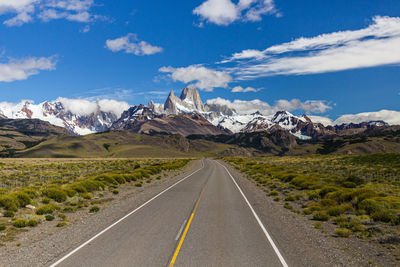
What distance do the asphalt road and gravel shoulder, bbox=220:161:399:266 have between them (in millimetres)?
569

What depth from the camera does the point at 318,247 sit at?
A: 36.2 feet

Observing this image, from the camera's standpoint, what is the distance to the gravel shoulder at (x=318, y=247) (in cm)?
955

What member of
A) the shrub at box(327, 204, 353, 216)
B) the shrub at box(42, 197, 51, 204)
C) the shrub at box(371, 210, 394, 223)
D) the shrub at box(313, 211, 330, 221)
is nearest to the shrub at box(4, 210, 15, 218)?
the shrub at box(42, 197, 51, 204)

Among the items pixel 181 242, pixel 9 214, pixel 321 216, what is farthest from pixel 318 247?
pixel 9 214

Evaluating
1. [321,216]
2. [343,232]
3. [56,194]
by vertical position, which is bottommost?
[321,216]

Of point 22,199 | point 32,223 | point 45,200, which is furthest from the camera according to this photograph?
point 45,200

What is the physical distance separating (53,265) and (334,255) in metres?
9.51

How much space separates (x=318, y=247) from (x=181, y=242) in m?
5.35

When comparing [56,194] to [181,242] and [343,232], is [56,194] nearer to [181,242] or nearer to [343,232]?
[181,242]

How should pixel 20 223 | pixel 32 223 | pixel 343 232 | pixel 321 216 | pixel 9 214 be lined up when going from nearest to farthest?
1. pixel 343 232
2. pixel 20 223
3. pixel 32 223
4. pixel 321 216
5. pixel 9 214

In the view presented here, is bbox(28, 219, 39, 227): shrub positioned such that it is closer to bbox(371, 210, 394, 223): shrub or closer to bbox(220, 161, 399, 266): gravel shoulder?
bbox(220, 161, 399, 266): gravel shoulder

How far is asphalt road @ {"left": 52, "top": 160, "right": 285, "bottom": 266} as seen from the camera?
9.33 meters

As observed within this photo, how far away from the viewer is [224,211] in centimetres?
1795

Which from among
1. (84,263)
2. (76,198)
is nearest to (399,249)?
(84,263)
